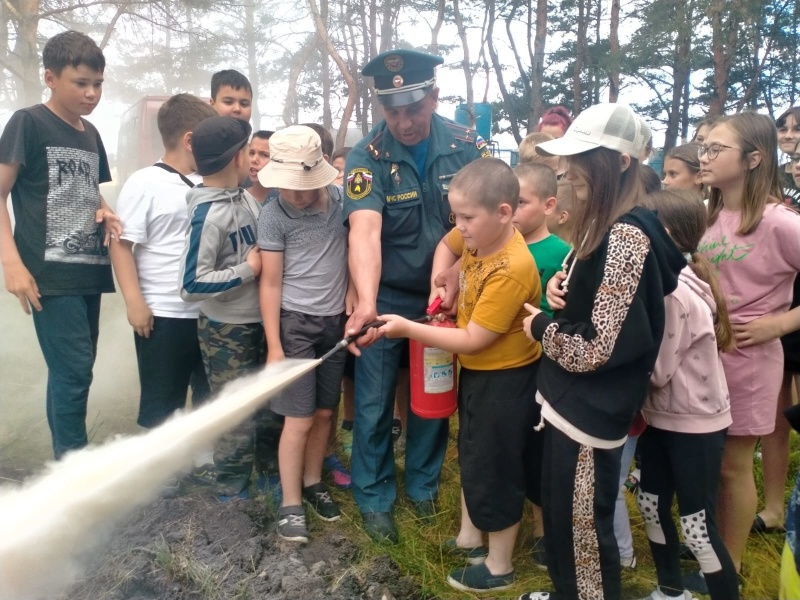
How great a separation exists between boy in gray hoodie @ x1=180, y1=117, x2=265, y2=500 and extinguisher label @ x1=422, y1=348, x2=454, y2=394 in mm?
961

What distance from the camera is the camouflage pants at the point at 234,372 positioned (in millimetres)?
3299

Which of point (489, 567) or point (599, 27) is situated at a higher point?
point (599, 27)

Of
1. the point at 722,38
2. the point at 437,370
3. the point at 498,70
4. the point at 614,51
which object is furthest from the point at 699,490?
the point at 498,70

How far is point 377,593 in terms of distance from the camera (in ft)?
8.99

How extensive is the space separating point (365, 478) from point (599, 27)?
25.0 meters

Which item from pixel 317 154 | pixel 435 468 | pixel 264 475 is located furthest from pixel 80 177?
pixel 435 468

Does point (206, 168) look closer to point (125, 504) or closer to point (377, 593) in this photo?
point (125, 504)

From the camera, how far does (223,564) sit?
2787 mm

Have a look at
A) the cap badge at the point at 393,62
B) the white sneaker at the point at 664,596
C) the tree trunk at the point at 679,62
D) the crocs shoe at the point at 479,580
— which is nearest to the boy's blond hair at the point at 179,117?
the cap badge at the point at 393,62

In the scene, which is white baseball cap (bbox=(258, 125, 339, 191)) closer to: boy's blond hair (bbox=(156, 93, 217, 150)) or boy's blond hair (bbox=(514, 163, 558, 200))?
boy's blond hair (bbox=(156, 93, 217, 150))

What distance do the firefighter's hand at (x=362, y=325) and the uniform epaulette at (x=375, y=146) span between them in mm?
799

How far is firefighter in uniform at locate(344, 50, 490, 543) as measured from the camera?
10.4 ft

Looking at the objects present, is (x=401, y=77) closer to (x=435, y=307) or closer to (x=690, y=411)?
(x=435, y=307)

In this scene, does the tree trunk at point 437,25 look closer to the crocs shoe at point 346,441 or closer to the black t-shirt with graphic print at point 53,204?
the crocs shoe at point 346,441
